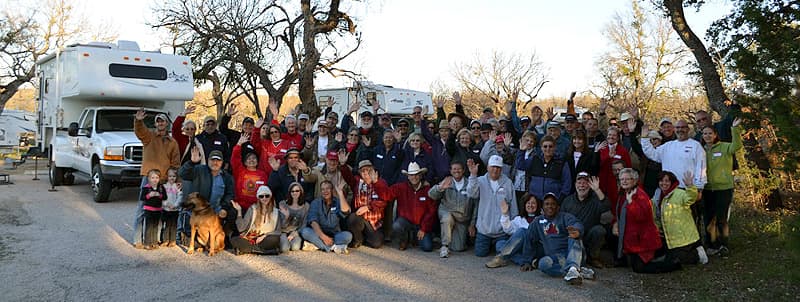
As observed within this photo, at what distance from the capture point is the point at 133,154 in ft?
37.4

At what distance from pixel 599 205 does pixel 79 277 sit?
547 centimetres

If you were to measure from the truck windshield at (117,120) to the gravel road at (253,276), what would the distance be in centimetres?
390

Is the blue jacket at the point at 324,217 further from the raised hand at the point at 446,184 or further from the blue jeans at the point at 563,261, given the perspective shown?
the blue jeans at the point at 563,261

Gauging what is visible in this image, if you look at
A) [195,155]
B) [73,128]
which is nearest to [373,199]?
[195,155]

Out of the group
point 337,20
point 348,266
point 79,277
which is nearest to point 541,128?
point 348,266

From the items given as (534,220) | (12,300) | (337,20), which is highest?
(337,20)

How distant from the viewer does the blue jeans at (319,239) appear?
7.64m

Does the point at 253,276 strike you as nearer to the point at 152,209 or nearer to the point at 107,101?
the point at 152,209

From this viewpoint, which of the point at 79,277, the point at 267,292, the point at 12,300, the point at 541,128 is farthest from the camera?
the point at 541,128

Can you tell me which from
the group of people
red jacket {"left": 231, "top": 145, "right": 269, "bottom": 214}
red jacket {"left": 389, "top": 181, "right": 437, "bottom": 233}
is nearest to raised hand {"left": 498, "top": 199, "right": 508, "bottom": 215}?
the group of people

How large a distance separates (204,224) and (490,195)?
3406 mm

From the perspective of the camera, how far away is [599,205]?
6.95m

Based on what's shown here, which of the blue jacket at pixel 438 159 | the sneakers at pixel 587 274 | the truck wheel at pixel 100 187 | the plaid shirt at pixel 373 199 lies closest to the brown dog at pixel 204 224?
the plaid shirt at pixel 373 199

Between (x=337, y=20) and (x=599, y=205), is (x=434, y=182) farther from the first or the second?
(x=337, y=20)
